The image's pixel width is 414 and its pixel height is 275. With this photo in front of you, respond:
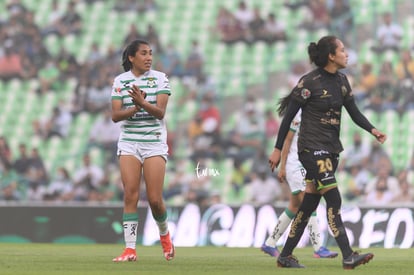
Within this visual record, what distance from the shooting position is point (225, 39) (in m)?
25.0

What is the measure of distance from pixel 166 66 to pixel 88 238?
21.4 feet

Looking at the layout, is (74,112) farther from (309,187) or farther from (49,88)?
(309,187)

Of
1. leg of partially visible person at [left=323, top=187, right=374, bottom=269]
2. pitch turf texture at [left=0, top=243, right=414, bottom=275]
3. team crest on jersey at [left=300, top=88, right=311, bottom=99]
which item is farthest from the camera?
team crest on jersey at [left=300, top=88, right=311, bottom=99]

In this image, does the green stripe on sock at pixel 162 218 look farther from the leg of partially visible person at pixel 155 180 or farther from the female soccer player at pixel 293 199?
the female soccer player at pixel 293 199

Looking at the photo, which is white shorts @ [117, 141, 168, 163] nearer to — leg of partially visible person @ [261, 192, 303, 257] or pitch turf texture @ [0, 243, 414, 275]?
pitch turf texture @ [0, 243, 414, 275]

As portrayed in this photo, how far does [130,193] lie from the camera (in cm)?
1120

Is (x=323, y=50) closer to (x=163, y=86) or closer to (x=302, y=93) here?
(x=302, y=93)

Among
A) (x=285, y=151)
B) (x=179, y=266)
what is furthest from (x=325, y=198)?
(x=285, y=151)

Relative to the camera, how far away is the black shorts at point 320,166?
10.3 m

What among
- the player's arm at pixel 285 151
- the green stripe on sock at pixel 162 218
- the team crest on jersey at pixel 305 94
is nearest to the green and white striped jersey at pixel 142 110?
the green stripe on sock at pixel 162 218

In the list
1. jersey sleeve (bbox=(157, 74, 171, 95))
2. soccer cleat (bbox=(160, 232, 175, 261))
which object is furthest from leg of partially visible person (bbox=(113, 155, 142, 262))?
jersey sleeve (bbox=(157, 74, 171, 95))

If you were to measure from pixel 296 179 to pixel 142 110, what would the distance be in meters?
3.29

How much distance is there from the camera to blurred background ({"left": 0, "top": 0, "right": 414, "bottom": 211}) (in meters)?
21.4

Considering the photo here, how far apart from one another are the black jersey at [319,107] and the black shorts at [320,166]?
0.06 m
